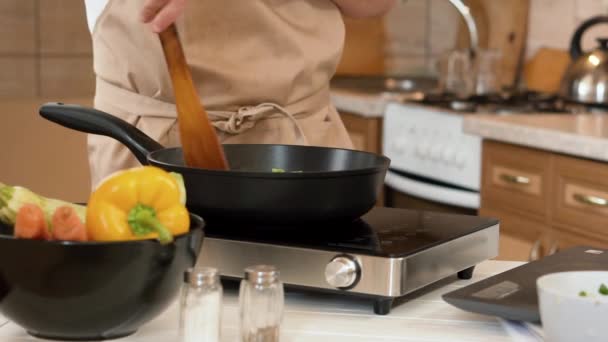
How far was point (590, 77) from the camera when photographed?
8.67 ft

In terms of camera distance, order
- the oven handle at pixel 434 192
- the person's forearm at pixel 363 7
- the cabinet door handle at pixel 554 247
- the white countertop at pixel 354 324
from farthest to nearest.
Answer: the oven handle at pixel 434 192 < the cabinet door handle at pixel 554 247 < the person's forearm at pixel 363 7 < the white countertop at pixel 354 324

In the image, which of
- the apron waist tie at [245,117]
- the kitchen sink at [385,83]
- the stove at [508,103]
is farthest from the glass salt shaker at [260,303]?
the kitchen sink at [385,83]

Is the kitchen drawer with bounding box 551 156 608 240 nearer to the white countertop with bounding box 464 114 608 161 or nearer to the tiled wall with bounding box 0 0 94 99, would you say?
the white countertop with bounding box 464 114 608 161

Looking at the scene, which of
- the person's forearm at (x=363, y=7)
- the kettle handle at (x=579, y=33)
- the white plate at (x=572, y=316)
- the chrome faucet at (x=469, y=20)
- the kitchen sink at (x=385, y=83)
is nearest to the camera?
the white plate at (x=572, y=316)

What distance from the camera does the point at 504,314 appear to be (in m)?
0.90

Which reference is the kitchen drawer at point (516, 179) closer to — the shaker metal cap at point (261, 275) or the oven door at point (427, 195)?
the oven door at point (427, 195)

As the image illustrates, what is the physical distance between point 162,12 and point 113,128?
0.15 meters

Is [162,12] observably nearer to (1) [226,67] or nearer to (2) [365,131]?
(1) [226,67]

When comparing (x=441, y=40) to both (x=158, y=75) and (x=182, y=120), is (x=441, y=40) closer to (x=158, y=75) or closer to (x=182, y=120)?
(x=158, y=75)

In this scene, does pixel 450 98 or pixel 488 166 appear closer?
pixel 488 166

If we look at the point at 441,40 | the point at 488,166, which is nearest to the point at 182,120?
the point at 488,166

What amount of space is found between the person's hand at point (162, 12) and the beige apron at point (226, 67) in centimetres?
33

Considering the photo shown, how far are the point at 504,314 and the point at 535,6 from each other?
2.62 metres

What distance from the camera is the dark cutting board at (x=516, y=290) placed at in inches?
35.4
